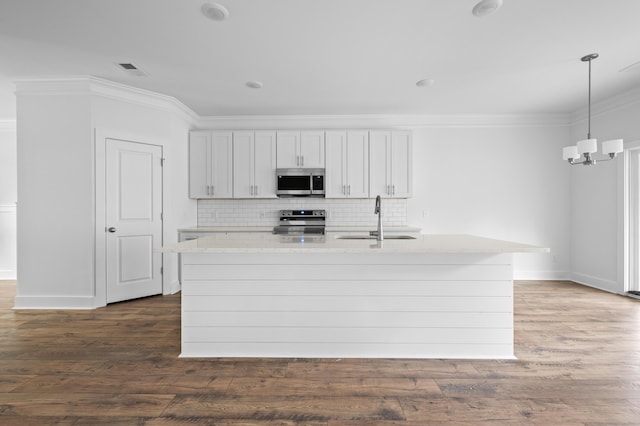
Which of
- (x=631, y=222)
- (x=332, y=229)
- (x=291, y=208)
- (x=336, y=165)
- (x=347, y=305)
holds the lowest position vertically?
(x=347, y=305)

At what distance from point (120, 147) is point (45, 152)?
0.80 meters

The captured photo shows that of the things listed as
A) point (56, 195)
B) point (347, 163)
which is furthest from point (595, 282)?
point (56, 195)

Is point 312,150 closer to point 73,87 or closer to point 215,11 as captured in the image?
point 215,11

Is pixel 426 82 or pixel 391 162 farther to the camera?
pixel 391 162

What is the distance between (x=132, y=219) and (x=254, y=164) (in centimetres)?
190

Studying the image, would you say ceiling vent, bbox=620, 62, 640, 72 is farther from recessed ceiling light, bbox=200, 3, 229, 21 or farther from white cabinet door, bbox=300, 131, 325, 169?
recessed ceiling light, bbox=200, 3, 229, 21

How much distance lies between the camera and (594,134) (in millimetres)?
4816

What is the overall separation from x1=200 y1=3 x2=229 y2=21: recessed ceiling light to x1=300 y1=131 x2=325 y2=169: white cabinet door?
2.63 metres

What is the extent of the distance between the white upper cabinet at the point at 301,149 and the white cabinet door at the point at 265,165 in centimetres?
11

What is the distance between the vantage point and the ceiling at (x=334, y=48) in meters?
2.49

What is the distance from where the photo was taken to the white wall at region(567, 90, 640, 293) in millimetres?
4387

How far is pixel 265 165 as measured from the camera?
203 inches

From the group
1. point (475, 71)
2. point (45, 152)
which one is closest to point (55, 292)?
point (45, 152)

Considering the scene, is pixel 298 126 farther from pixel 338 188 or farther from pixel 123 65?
pixel 123 65
